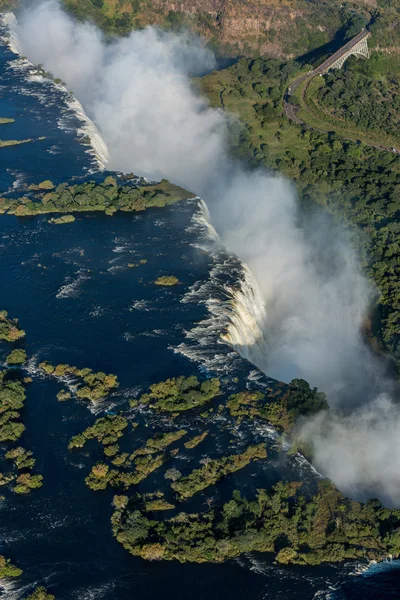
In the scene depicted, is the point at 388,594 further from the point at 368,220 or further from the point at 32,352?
the point at 368,220

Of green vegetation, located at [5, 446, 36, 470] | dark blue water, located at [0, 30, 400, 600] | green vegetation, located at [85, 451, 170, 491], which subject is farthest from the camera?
green vegetation, located at [5, 446, 36, 470]

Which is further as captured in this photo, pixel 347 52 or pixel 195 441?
pixel 347 52

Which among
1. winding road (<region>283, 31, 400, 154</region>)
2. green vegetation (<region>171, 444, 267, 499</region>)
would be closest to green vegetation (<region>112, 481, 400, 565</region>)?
green vegetation (<region>171, 444, 267, 499</region>)

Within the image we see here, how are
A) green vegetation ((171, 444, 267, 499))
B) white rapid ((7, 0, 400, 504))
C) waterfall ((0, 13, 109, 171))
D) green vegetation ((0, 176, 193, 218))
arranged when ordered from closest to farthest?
green vegetation ((171, 444, 267, 499))
white rapid ((7, 0, 400, 504))
green vegetation ((0, 176, 193, 218))
waterfall ((0, 13, 109, 171))

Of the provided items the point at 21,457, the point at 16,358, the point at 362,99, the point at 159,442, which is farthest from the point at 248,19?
the point at 21,457

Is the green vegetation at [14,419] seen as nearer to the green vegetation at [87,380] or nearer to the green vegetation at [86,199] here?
the green vegetation at [87,380]

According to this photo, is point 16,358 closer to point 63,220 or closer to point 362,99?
point 63,220

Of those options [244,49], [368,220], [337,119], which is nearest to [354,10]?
[244,49]

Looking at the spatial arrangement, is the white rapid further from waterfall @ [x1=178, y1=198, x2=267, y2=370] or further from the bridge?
the bridge
